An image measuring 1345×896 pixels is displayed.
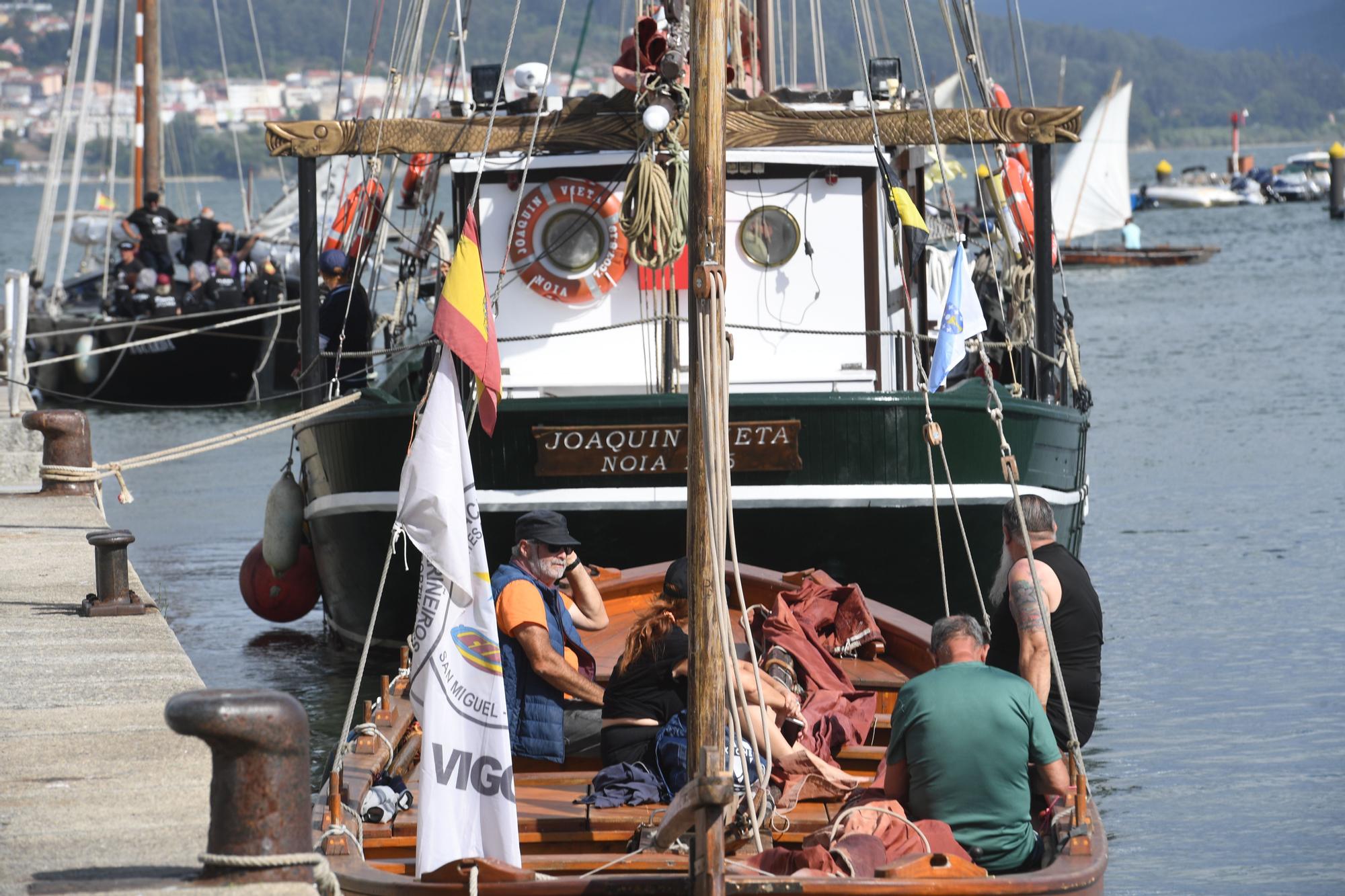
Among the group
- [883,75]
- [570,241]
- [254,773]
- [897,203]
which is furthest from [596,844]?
[883,75]

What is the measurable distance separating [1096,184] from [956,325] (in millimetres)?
59097

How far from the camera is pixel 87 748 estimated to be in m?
7.27

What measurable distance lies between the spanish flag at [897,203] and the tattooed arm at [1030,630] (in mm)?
4658

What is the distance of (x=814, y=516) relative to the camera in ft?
38.0

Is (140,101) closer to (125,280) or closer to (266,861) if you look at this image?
(125,280)

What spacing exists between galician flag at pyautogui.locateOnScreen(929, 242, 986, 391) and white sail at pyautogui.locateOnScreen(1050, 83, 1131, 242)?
189ft

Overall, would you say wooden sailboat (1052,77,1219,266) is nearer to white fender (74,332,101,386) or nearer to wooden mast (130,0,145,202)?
wooden mast (130,0,145,202)

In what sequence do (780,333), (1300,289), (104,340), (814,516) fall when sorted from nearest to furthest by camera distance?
(814,516) → (780,333) → (104,340) → (1300,289)

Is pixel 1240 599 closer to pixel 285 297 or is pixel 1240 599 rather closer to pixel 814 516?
pixel 814 516

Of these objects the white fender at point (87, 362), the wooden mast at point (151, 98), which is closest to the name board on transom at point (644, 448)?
the white fender at point (87, 362)

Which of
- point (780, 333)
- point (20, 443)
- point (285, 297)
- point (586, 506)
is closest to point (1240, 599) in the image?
point (780, 333)

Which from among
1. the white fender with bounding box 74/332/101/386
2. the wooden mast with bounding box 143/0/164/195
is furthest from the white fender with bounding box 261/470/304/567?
the wooden mast with bounding box 143/0/164/195

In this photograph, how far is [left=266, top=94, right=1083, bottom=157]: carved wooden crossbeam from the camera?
465 inches

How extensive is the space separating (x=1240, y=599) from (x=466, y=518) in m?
10.3
